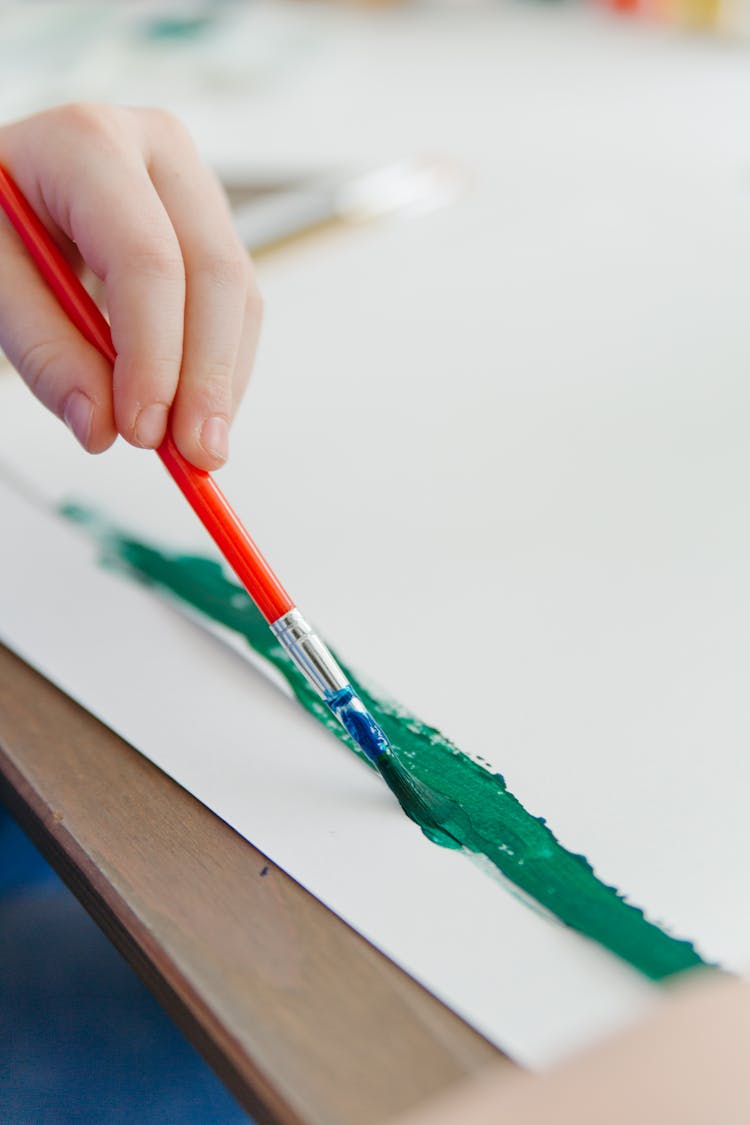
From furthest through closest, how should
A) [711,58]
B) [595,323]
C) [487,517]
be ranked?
[711,58], [595,323], [487,517]

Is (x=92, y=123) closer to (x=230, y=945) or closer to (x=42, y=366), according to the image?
(x=42, y=366)

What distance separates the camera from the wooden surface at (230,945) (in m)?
0.32

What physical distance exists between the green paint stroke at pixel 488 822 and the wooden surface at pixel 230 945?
0.05m

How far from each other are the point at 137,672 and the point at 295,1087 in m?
0.21

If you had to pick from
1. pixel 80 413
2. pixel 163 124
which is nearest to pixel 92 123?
pixel 163 124

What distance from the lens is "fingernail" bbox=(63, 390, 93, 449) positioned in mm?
464

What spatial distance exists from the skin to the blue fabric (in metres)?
0.21

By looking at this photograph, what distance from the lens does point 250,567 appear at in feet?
1.50

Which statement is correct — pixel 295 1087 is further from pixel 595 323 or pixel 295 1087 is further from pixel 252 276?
pixel 595 323

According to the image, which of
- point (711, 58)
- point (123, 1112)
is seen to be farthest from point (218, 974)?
point (711, 58)

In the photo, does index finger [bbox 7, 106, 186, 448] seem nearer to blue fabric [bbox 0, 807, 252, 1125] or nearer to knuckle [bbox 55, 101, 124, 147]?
knuckle [bbox 55, 101, 124, 147]

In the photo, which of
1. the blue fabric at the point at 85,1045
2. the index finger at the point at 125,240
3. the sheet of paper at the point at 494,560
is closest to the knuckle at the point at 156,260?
the index finger at the point at 125,240

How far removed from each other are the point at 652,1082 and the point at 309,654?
0.22 m

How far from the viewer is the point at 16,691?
47 cm
